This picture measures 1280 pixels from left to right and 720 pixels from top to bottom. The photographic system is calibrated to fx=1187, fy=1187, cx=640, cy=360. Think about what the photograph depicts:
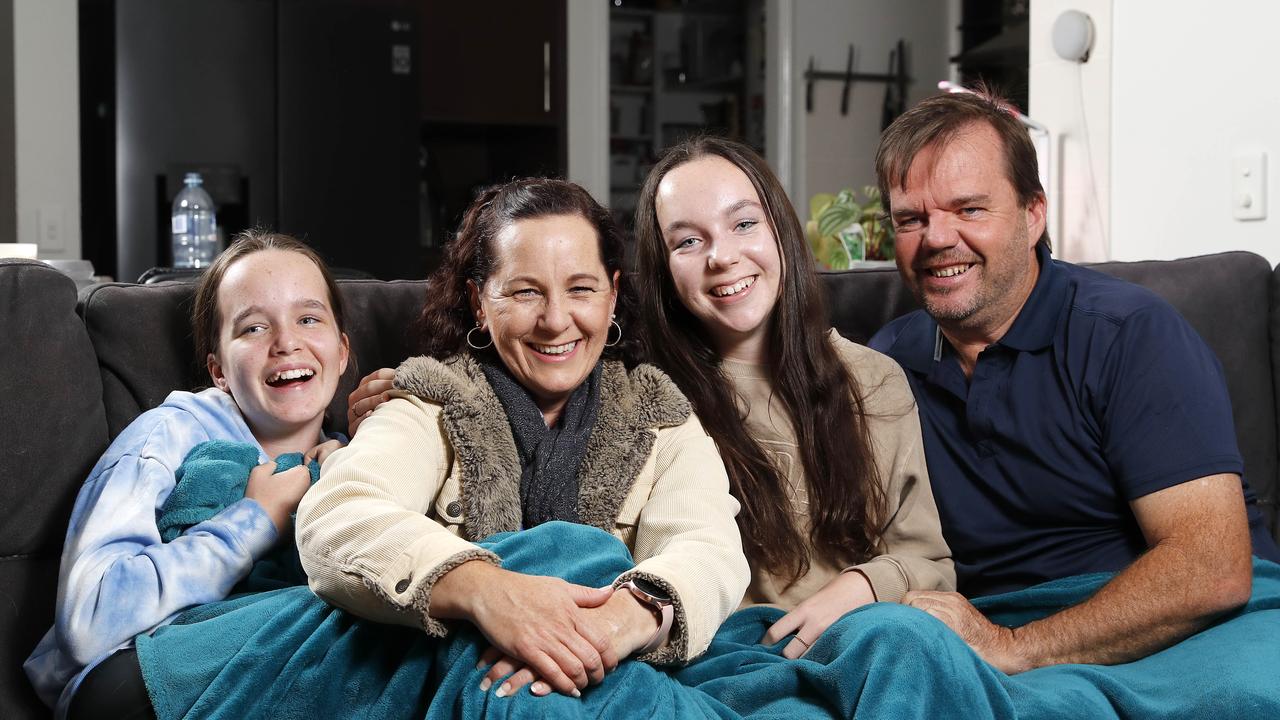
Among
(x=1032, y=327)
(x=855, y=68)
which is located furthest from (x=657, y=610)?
(x=855, y=68)

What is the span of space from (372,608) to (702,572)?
1.22 ft

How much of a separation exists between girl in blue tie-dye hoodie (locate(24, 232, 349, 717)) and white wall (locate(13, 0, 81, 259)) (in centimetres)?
308

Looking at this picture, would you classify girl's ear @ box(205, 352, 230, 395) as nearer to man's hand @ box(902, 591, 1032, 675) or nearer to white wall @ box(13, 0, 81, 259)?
man's hand @ box(902, 591, 1032, 675)

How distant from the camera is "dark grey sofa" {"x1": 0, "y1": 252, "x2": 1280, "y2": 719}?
1651mm

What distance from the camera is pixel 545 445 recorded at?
156 centimetres

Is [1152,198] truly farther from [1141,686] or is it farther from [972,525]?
[1141,686]

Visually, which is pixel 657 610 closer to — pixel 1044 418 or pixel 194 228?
pixel 1044 418

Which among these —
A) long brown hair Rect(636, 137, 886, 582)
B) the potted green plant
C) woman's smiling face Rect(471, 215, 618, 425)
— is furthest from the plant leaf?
woman's smiling face Rect(471, 215, 618, 425)

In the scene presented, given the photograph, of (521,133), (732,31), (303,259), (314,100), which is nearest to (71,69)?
(314,100)

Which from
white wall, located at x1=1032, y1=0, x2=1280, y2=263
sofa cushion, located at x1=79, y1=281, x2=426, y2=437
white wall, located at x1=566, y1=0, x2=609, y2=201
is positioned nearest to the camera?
sofa cushion, located at x1=79, y1=281, x2=426, y2=437

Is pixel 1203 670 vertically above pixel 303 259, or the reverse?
pixel 303 259

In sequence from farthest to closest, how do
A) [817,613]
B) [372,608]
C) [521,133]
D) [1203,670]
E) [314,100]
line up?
[521,133] → [314,100] → [817,613] → [1203,670] → [372,608]

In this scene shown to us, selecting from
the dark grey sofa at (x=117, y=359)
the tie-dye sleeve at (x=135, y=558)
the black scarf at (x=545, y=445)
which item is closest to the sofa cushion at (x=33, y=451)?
the dark grey sofa at (x=117, y=359)

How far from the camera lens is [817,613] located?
1543 mm
